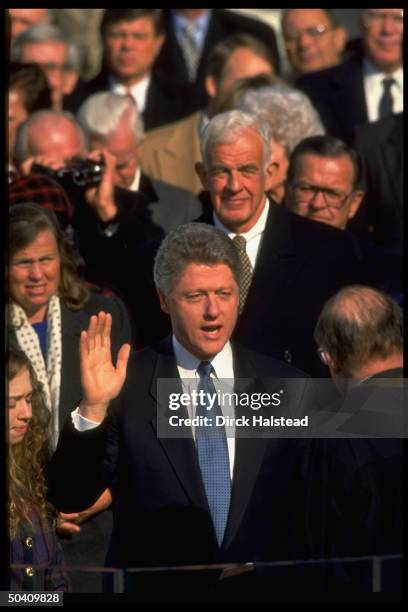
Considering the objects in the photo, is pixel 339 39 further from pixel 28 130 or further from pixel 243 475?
pixel 243 475

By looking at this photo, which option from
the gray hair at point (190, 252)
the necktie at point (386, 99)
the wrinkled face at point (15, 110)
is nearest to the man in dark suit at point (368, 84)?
the necktie at point (386, 99)

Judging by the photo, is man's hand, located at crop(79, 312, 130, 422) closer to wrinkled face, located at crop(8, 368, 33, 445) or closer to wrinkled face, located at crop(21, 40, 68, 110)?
wrinkled face, located at crop(8, 368, 33, 445)

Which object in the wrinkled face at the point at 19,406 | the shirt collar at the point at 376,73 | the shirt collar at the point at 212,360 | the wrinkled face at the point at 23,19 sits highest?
the wrinkled face at the point at 23,19

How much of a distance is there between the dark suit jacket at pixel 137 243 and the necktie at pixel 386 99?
4.23 feet

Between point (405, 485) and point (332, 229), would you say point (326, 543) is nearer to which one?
point (405, 485)

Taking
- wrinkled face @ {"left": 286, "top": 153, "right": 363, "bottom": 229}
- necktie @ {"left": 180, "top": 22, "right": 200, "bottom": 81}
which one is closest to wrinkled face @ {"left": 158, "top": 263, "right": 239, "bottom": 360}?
wrinkled face @ {"left": 286, "top": 153, "right": 363, "bottom": 229}

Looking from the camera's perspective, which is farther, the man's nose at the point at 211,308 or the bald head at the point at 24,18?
the bald head at the point at 24,18

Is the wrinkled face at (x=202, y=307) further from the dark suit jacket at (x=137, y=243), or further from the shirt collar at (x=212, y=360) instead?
the dark suit jacket at (x=137, y=243)

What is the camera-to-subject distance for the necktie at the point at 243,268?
5984 millimetres

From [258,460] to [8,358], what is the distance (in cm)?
87

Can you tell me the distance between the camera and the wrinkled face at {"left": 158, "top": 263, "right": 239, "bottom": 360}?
5699 millimetres

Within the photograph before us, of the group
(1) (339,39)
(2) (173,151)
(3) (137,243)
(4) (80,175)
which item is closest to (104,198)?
(4) (80,175)

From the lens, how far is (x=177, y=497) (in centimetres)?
566

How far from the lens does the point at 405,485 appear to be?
5.50 meters
